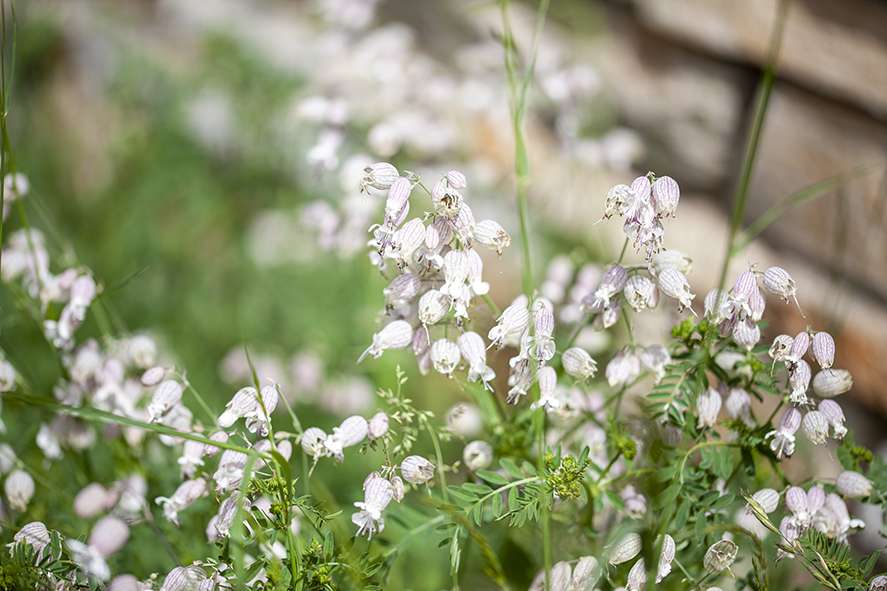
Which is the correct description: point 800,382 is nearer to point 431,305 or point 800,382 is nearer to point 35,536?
point 431,305

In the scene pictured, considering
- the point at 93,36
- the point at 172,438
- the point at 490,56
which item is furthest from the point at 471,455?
the point at 93,36

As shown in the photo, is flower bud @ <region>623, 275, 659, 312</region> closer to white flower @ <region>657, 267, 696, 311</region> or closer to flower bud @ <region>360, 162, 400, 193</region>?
white flower @ <region>657, 267, 696, 311</region>

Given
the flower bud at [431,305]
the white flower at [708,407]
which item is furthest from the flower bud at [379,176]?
the white flower at [708,407]

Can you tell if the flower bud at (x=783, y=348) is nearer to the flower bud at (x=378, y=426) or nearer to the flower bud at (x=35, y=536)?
the flower bud at (x=378, y=426)

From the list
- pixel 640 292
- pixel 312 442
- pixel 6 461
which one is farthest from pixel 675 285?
pixel 6 461

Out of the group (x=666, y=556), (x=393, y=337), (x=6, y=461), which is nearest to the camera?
(x=666, y=556)
